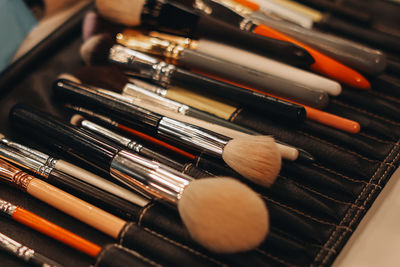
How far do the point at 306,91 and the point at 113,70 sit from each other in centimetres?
42

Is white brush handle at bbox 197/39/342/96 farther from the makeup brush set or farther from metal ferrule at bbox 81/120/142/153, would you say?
metal ferrule at bbox 81/120/142/153

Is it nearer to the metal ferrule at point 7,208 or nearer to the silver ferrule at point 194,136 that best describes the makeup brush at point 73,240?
the metal ferrule at point 7,208

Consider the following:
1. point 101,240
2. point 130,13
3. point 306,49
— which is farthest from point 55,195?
point 306,49

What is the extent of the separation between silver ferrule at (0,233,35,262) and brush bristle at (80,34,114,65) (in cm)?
43

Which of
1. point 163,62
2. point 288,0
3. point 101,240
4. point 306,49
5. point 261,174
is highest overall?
point 288,0

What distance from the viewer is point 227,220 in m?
0.52

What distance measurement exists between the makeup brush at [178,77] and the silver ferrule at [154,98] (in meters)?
0.05

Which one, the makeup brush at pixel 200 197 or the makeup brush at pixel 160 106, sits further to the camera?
the makeup brush at pixel 160 106

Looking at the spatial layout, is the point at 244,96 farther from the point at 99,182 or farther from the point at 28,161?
the point at 28,161

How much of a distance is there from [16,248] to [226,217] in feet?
1.13

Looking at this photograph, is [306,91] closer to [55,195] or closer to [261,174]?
[261,174]

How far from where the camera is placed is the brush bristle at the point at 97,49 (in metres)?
0.84

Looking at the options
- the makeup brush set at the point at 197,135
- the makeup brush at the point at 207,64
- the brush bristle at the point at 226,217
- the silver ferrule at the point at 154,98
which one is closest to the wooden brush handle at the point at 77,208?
the makeup brush set at the point at 197,135

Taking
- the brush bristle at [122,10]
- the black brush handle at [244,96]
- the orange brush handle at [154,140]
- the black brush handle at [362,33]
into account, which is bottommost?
the orange brush handle at [154,140]
